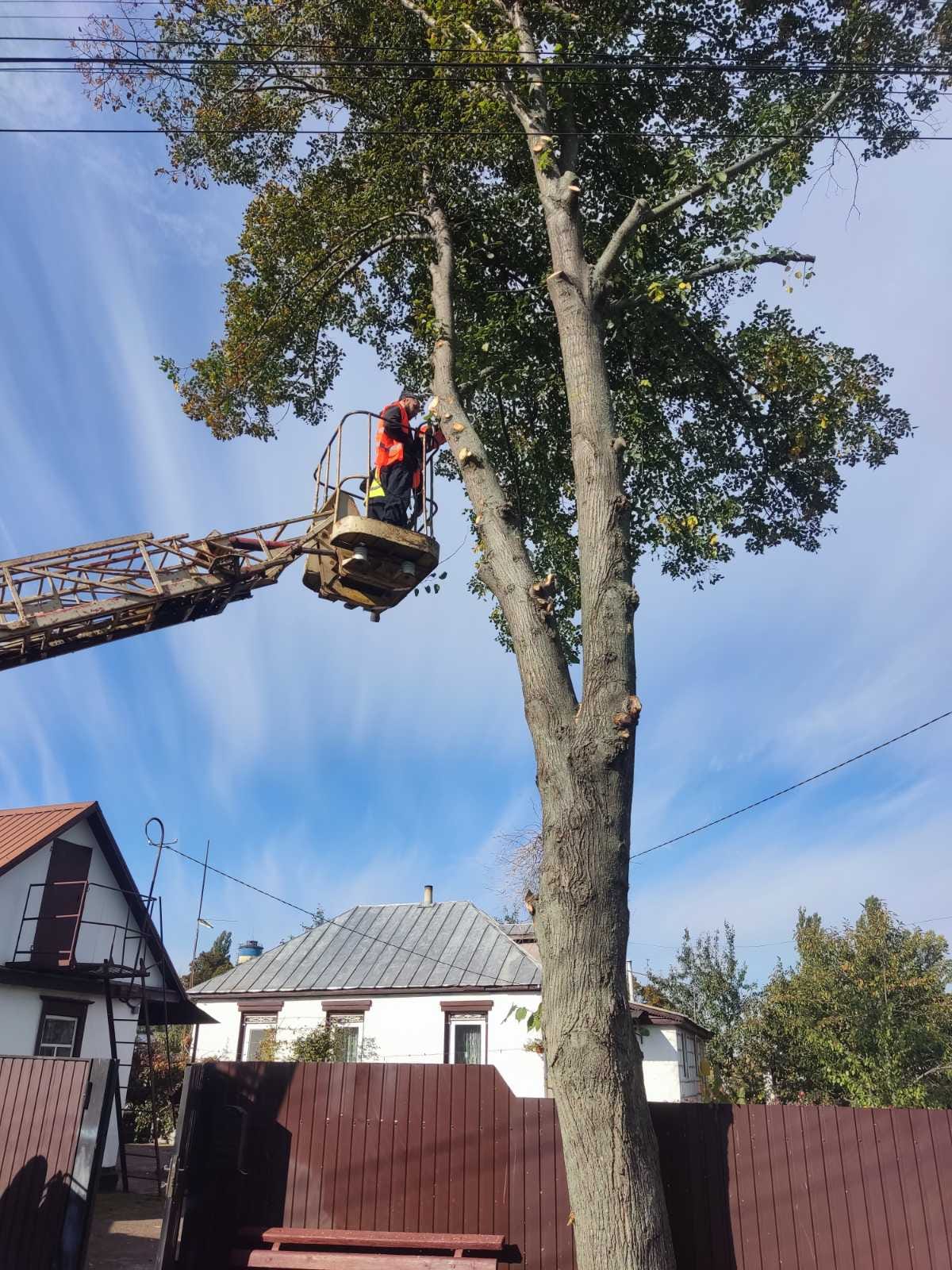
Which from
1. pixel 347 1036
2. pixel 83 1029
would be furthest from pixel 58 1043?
pixel 347 1036

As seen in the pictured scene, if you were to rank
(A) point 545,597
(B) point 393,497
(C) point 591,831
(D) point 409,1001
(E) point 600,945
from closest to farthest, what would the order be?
(E) point 600,945, (C) point 591,831, (A) point 545,597, (B) point 393,497, (D) point 409,1001

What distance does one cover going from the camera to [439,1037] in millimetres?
18297

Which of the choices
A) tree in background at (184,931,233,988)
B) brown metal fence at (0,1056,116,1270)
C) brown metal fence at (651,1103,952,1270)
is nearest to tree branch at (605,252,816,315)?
brown metal fence at (651,1103,952,1270)

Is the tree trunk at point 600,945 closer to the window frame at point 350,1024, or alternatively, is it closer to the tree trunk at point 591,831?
the tree trunk at point 591,831

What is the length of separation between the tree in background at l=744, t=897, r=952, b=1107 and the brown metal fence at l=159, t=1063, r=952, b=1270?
31.7 feet

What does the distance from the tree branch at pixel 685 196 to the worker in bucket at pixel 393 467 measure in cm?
222

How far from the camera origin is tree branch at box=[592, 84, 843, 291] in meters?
7.92

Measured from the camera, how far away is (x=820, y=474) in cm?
1020

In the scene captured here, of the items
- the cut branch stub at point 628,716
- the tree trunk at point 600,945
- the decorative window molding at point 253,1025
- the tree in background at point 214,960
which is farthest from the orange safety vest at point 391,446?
the tree in background at point 214,960

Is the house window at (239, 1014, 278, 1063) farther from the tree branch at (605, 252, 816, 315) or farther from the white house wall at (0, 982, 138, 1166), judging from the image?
the tree branch at (605, 252, 816, 315)

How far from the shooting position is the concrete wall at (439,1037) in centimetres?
1784

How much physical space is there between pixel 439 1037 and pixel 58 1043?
7.11 meters

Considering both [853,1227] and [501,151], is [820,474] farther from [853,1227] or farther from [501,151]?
[853,1227]

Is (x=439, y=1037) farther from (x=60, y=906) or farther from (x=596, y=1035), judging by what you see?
(x=596, y=1035)
